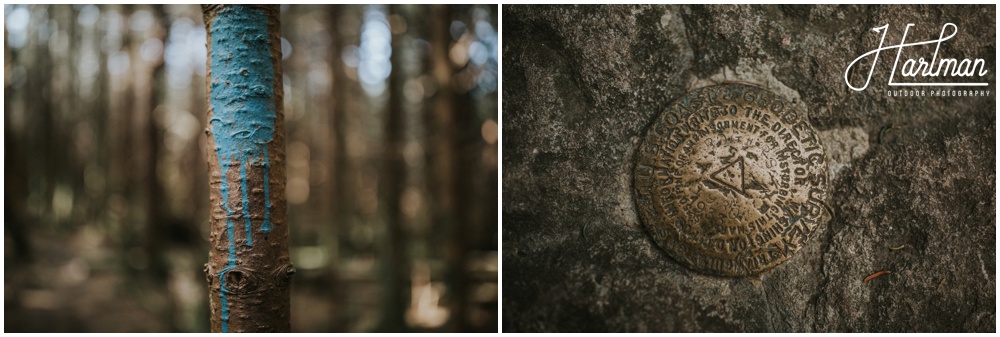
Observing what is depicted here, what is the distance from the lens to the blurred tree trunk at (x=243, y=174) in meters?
1.22

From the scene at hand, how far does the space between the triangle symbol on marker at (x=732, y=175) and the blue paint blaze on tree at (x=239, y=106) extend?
157 centimetres

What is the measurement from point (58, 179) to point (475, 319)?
464 inches

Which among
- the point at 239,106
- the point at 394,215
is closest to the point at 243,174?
the point at 239,106

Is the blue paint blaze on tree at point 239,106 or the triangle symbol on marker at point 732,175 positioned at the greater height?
the blue paint blaze on tree at point 239,106

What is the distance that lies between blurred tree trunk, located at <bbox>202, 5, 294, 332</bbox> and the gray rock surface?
3.08 feet

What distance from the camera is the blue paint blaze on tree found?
4.02ft

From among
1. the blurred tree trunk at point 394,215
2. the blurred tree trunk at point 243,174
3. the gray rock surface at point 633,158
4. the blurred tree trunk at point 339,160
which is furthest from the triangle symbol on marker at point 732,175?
the blurred tree trunk at point 339,160

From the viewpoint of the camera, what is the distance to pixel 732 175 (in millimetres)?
1900

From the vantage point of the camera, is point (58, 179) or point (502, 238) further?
point (58, 179)

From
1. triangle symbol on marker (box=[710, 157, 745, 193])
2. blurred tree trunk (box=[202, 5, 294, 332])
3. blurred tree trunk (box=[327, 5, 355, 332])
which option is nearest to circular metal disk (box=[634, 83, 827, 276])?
triangle symbol on marker (box=[710, 157, 745, 193])

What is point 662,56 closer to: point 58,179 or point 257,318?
point 257,318

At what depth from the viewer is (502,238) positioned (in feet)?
6.36

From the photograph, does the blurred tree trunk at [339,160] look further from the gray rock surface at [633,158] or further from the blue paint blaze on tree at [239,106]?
the blue paint blaze on tree at [239,106]

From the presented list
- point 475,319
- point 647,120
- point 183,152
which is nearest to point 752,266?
point 647,120
